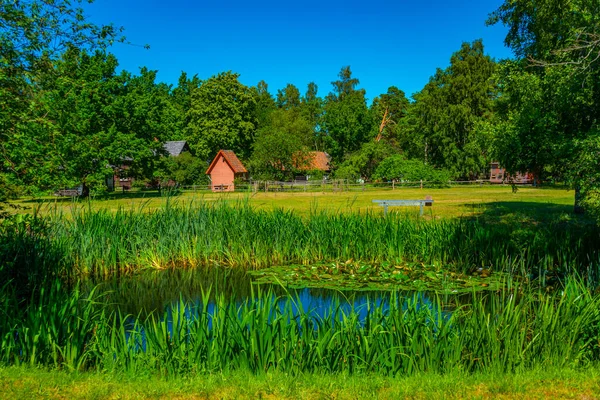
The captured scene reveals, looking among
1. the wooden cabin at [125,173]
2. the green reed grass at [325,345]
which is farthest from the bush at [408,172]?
the green reed grass at [325,345]

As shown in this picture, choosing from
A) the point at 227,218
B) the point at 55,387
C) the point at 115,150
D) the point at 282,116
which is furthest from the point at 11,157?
the point at 282,116

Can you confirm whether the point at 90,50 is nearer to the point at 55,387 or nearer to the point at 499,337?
the point at 55,387

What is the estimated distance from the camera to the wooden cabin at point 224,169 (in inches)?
2093

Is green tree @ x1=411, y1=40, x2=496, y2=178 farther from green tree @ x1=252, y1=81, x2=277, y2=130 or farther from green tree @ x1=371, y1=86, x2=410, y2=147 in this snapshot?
green tree @ x1=252, y1=81, x2=277, y2=130

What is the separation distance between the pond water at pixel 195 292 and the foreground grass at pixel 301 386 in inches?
128

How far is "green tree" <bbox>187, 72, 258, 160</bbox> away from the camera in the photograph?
61375 mm

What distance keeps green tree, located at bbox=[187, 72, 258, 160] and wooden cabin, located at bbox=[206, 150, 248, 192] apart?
771cm

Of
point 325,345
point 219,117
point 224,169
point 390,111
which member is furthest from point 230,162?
point 325,345

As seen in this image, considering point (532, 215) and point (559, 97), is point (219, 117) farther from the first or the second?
point (559, 97)

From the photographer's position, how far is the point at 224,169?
53812 mm

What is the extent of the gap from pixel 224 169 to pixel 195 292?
145 feet

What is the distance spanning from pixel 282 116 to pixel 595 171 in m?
58.3

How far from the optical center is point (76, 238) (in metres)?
11.1

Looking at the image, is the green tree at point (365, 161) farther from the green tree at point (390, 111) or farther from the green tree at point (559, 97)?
the green tree at point (559, 97)
